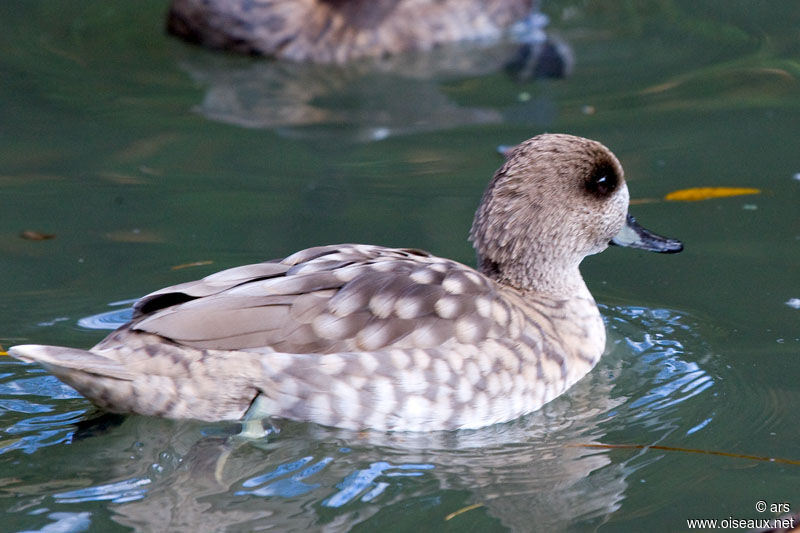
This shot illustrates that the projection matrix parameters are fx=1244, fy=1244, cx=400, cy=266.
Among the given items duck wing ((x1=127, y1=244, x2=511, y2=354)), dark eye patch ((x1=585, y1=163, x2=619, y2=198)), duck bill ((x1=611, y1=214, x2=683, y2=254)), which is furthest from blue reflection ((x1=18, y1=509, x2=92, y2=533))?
duck bill ((x1=611, y1=214, x2=683, y2=254))

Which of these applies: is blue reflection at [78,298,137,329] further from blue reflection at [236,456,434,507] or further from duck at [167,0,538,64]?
duck at [167,0,538,64]

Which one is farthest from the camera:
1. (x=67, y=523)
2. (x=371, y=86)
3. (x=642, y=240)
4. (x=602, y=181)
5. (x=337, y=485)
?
(x=371, y=86)

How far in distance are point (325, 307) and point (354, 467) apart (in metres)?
0.63

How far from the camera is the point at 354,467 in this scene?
4637 mm

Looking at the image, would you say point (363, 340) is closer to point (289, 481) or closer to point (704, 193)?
point (289, 481)

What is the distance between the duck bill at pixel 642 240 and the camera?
5.68 metres

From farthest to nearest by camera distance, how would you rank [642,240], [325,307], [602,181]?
[642,240] < [602,181] < [325,307]

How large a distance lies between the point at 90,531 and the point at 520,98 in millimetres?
5123

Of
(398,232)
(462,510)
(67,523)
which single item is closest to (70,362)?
(67,523)

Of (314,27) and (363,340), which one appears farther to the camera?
(314,27)

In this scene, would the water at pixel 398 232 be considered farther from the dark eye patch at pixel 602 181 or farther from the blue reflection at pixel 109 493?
the dark eye patch at pixel 602 181

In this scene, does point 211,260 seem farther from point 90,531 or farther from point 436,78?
point 436,78

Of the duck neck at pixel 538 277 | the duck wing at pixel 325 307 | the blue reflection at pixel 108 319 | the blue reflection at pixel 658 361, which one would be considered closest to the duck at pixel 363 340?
the duck wing at pixel 325 307

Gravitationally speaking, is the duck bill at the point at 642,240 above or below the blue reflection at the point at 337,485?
above
